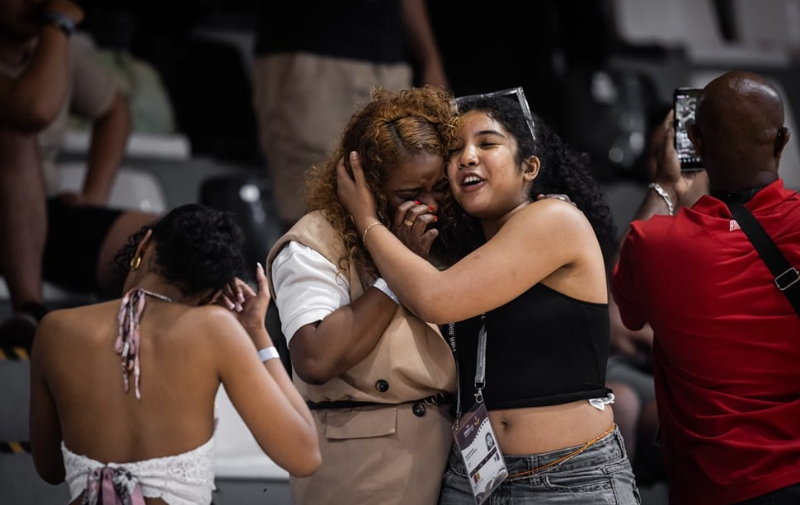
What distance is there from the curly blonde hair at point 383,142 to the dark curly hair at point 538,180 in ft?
0.23

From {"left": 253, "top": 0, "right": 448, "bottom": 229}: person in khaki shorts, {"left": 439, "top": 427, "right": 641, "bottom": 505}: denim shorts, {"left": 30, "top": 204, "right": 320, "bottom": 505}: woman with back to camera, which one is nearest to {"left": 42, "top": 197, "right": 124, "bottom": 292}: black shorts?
{"left": 253, "top": 0, "right": 448, "bottom": 229}: person in khaki shorts

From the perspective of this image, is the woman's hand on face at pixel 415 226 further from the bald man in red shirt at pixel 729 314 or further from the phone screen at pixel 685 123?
the phone screen at pixel 685 123

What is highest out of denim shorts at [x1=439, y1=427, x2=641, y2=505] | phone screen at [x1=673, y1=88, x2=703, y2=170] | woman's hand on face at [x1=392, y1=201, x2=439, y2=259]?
woman's hand on face at [x1=392, y1=201, x2=439, y2=259]

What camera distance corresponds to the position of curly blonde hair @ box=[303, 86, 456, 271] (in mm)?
2139

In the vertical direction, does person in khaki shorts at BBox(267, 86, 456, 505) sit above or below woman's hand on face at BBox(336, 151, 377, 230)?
below

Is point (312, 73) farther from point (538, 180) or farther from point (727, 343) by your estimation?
point (727, 343)

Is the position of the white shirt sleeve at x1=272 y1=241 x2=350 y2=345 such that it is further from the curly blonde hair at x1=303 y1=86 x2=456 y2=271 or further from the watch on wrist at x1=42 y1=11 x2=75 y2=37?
the watch on wrist at x1=42 y1=11 x2=75 y2=37

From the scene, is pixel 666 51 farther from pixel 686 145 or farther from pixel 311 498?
pixel 311 498

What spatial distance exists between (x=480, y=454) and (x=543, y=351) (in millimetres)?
218

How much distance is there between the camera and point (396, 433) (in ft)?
6.73

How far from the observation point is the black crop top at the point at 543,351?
1984mm

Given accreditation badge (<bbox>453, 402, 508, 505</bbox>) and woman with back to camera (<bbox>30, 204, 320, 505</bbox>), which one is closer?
woman with back to camera (<bbox>30, 204, 320, 505</bbox>)

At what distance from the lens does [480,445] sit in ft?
6.43

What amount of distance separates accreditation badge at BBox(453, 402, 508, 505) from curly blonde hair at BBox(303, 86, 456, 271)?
1.18ft
